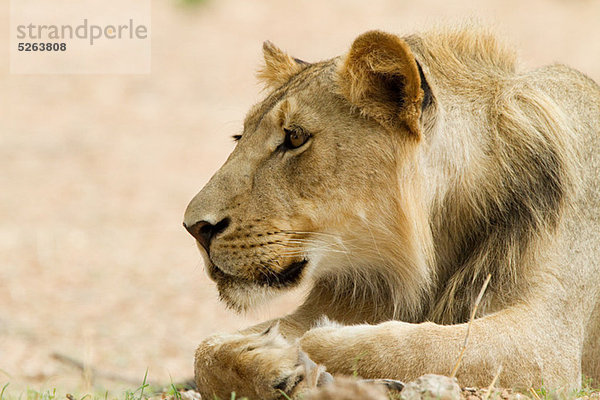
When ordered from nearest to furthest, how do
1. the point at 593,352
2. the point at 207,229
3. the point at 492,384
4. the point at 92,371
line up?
the point at 492,384 → the point at 207,229 → the point at 593,352 → the point at 92,371

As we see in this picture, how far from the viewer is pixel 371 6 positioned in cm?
1669

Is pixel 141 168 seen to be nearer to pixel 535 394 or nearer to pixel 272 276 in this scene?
pixel 272 276

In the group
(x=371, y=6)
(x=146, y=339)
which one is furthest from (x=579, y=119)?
(x=371, y=6)

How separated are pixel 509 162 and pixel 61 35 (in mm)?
11529

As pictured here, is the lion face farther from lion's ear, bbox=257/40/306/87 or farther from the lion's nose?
lion's ear, bbox=257/40/306/87

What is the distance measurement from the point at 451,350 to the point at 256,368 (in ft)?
2.20

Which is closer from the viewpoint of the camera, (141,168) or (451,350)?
(451,350)

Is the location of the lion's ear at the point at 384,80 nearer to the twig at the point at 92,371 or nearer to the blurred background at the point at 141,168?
the blurred background at the point at 141,168

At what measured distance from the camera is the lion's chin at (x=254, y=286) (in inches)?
134

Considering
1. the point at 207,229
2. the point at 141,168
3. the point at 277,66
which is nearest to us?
the point at 207,229

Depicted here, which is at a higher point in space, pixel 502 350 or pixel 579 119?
pixel 579 119

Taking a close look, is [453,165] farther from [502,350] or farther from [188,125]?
[188,125]

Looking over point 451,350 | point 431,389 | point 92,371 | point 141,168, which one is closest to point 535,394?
point 451,350

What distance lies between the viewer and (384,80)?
342 cm
